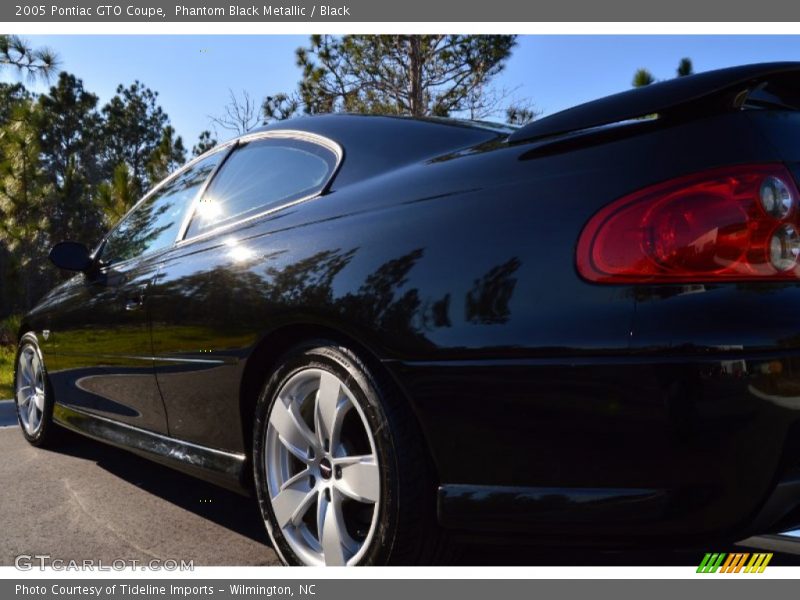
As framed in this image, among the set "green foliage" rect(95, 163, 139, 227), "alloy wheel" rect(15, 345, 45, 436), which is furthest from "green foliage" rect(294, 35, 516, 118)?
"alloy wheel" rect(15, 345, 45, 436)

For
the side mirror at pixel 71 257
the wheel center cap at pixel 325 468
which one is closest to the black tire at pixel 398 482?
the wheel center cap at pixel 325 468

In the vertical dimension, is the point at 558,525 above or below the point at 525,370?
below

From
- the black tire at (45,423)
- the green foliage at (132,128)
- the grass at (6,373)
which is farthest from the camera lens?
the green foliage at (132,128)

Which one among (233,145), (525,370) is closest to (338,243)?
(525,370)

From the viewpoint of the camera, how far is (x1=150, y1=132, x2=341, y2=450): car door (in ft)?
7.82

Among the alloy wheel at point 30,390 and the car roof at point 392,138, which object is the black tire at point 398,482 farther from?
the alloy wheel at point 30,390

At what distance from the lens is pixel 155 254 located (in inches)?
125

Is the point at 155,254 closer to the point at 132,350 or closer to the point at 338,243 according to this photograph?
the point at 132,350

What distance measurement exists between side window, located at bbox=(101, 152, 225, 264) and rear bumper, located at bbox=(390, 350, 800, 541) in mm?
1905

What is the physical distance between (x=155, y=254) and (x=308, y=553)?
5.37 feet

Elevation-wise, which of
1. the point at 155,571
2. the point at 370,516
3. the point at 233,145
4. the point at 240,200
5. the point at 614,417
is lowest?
the point at 155,571

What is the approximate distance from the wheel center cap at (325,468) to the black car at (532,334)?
0.05ft

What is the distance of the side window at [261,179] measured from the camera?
2.55 m

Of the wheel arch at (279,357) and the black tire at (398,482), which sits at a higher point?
the wheel arch at (279,357)
